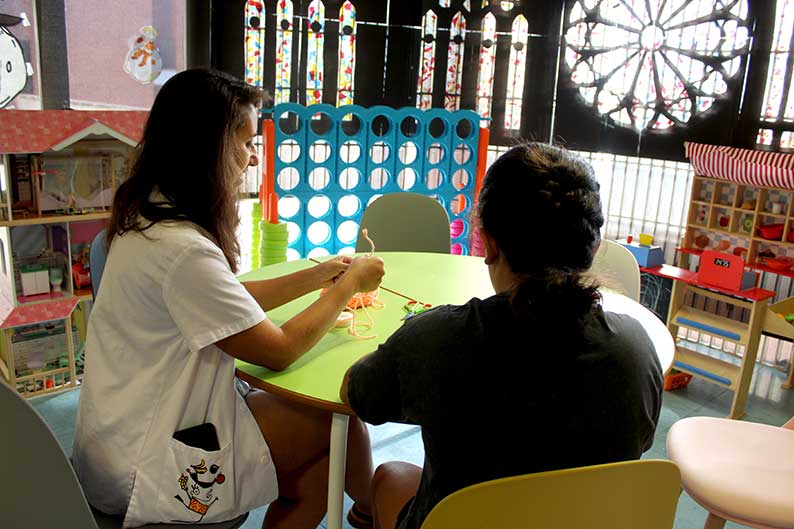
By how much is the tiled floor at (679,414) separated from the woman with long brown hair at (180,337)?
33.7 inches

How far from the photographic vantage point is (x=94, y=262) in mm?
1861

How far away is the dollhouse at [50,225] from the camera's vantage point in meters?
2.64

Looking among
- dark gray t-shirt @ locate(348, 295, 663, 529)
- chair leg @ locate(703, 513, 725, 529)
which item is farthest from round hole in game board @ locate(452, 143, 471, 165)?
dark gray t-shirt @ locate(348, 295, 663, 529)

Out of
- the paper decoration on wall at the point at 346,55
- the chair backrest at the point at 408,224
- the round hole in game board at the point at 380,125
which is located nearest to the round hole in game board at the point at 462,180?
the round hole in game board at the point at 380,125

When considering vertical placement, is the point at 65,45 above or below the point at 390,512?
above

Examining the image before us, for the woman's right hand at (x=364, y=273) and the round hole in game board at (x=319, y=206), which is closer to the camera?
the woman's right hand at (x=364, y=273)

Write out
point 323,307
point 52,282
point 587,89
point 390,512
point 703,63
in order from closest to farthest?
point 390,512 < point 323,307 < point 52,282 < point 703,63 < point 587,89

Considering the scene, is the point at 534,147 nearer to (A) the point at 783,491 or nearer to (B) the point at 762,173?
(A) the point at 783,491

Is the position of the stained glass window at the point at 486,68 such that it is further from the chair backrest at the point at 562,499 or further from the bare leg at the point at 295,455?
the chair backrest at the point at 562,499

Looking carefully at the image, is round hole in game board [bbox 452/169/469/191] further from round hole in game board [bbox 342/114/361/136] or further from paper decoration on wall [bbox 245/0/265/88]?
paper decoration on wall [bbox 245/0/265/88]

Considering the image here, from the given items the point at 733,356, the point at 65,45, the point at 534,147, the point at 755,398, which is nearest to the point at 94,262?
the point at 534,147

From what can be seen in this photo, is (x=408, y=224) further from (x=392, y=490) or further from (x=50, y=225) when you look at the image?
(x=392, y=490)

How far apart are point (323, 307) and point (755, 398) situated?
2596 millimetres

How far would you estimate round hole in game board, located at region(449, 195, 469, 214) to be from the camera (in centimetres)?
412
